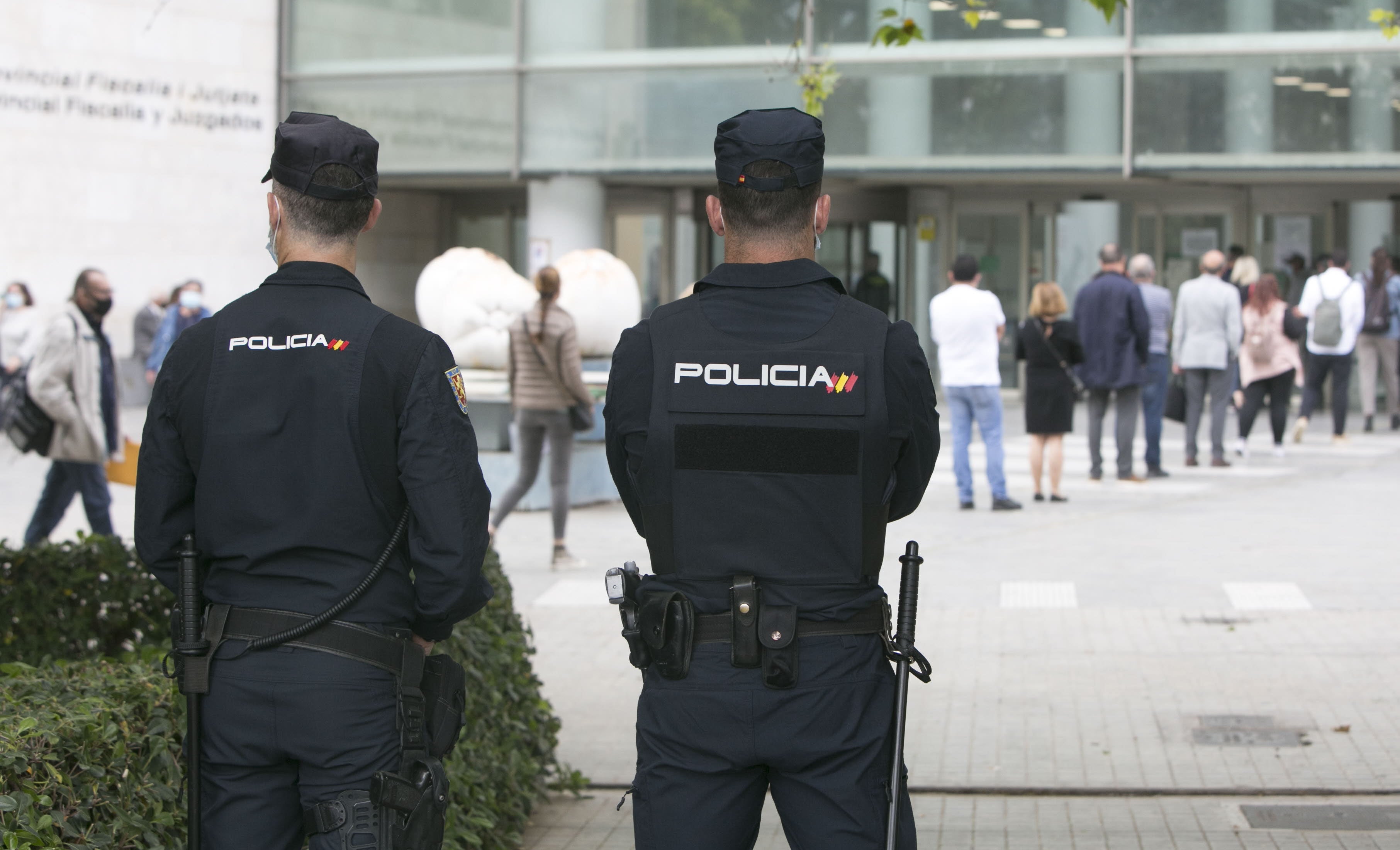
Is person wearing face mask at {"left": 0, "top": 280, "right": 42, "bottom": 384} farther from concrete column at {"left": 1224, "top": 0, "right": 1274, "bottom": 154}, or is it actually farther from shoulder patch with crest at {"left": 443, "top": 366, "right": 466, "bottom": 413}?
shoulder patch with crest at {"left": 443, "top": 366, "right": 466, "bottom": 413}

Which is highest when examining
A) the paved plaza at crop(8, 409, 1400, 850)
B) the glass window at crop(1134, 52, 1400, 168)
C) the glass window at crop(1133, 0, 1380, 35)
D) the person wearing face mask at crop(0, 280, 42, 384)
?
the glass window at crop(1133, 0, 1380, 35)

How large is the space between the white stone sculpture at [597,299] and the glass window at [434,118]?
8.90 meters

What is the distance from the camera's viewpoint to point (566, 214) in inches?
840

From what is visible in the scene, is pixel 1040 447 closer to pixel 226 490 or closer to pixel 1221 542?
pixel 1221 542

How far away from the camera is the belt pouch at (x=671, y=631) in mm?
2947

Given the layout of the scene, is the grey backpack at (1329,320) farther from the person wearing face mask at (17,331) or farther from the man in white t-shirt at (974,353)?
the person wearing face mask at (17,331)

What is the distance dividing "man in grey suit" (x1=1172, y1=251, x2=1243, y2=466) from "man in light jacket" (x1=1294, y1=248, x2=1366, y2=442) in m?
2.37

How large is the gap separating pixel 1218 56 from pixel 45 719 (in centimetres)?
1766

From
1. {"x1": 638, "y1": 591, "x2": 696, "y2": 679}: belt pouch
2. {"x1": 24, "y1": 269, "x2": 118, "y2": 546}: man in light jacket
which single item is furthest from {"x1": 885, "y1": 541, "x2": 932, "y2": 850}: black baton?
{"x1": 24, "y1": 269, "x2": 118, "y2": 546}: man in light jacket

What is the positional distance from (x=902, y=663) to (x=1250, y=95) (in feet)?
56.2

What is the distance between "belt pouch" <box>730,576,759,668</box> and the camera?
9.62 feet

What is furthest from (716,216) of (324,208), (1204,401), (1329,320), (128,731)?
(1329,320)

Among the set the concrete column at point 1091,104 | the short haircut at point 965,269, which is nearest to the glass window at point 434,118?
the concrete column at point 1091,104

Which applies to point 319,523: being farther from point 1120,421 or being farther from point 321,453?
point 1120,421
